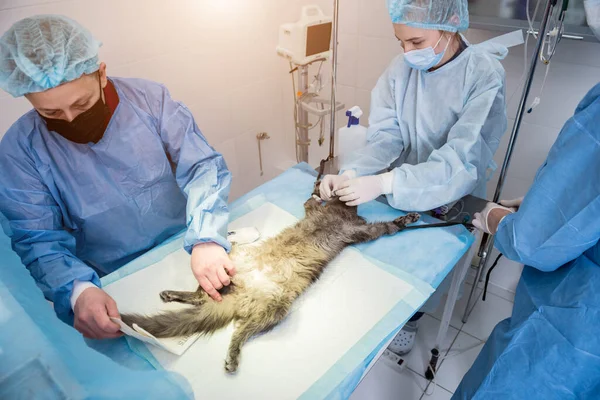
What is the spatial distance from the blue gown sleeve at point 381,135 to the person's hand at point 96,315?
120 cm

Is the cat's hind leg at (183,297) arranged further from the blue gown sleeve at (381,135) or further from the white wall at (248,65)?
the white wall at (248,65)

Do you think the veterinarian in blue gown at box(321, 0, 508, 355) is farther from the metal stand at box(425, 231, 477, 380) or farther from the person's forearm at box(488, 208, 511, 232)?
the metal stand at box(425, 231, 477, 380)

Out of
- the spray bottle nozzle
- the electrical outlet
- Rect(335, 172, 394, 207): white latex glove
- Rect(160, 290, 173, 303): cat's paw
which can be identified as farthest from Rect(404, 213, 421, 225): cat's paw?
the electrical outlet

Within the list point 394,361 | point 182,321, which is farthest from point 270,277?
point 394,361

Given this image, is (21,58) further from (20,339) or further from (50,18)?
(20,339)

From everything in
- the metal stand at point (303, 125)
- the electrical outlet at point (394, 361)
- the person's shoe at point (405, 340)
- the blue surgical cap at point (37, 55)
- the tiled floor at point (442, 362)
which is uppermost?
the blue surgical cap at point (37, 55)

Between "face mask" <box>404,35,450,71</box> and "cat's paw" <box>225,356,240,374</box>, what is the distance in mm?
1384

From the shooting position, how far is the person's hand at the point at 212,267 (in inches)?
54.2

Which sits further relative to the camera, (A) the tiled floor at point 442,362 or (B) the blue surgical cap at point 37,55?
(A) the tiled floor at point 442,362

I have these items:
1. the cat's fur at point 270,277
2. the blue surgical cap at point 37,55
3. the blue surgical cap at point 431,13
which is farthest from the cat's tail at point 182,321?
the blue surgical cap at point 431,13

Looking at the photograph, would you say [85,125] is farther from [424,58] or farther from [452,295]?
[452,295]

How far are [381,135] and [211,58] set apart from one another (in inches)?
62.6

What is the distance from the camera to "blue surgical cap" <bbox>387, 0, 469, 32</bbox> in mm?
1542

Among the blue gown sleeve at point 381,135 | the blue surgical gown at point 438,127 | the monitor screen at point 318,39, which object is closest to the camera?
the blue surgical gown at point 438,127
